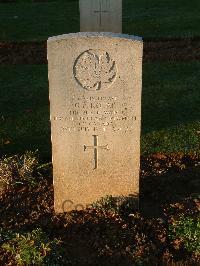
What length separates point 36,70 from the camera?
460 inches

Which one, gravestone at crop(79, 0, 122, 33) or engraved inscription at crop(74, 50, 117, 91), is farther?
gravestone at crop(79, 0, 122, 33)

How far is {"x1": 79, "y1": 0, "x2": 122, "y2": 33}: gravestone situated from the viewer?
11.5 metres

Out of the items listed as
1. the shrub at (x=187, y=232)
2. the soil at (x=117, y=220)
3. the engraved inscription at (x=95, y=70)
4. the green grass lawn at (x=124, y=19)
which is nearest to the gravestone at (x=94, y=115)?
the engraved inscription at (x=95, y=70)

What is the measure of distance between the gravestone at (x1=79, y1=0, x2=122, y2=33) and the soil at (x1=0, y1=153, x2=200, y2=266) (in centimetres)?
581

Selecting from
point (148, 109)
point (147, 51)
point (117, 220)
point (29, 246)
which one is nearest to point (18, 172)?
point (117, 220)

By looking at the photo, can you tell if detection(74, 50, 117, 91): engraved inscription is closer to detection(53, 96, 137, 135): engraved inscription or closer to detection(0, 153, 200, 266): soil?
detection(53, 96, 137, 135): engraved inscription

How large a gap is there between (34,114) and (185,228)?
4.54 m

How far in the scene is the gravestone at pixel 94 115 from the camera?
5.02 m

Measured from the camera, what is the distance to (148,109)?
928cm

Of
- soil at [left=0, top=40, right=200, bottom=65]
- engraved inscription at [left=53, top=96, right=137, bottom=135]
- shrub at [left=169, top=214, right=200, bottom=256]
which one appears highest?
soil at [left=0, top=40, right=200, bottom=65]

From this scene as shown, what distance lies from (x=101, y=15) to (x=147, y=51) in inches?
81.4

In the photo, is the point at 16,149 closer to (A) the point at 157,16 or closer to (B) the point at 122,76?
(B) the point at 122,76

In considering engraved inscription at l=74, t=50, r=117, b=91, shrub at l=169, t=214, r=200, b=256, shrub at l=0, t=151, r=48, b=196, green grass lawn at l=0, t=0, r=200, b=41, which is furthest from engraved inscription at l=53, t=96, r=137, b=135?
green grass lawn at l=0, t=0, r=200, b=41

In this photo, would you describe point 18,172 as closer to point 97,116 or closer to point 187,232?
point 97,116
